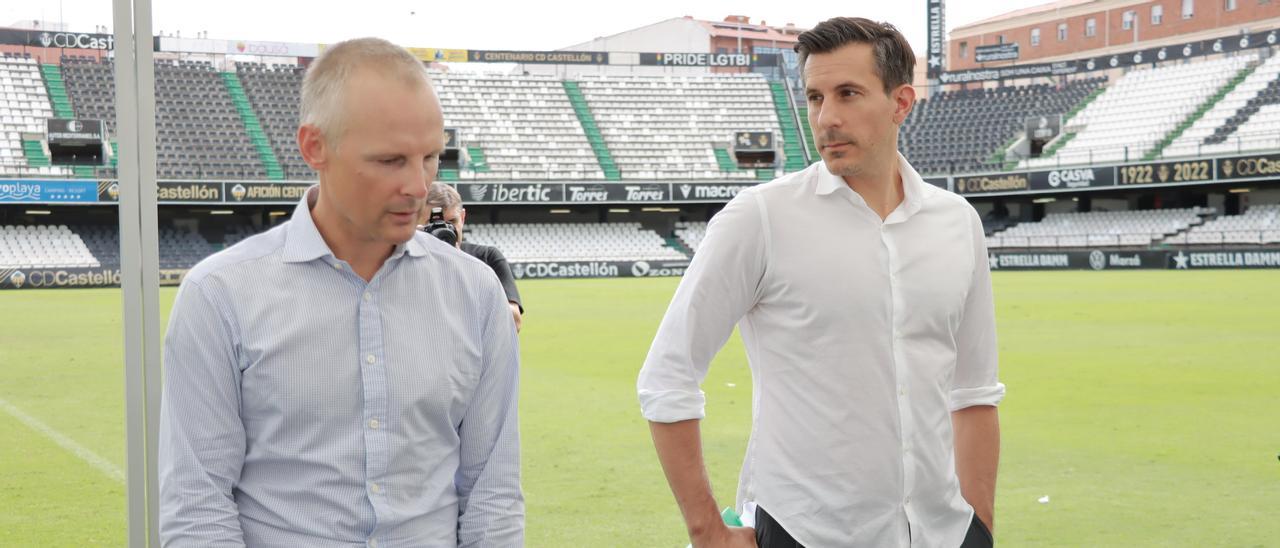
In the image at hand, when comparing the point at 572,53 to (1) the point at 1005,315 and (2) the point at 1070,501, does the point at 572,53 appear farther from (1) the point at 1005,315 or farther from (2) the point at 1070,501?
(2) the point at 1070,501

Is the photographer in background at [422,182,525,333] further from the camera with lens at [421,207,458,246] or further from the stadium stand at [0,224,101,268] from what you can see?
the stadium stand at [0,224,101,268]

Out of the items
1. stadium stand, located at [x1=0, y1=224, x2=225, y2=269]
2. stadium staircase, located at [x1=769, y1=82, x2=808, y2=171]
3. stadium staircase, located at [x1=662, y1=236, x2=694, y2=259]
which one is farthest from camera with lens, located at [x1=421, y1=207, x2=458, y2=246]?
stadium staircase, located at [x1=769, y1=82, x2=808, y2=171]

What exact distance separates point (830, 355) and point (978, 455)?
519 millimetres

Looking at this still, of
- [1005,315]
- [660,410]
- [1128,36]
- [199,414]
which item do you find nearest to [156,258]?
[199,414]

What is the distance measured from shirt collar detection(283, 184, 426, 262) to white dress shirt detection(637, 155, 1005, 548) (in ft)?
1.96

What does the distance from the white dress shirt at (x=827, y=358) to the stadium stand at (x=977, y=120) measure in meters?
40.7

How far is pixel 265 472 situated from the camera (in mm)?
1737

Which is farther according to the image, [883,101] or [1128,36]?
[1128,36]

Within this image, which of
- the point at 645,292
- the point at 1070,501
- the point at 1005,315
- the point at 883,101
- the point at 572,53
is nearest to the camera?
the point at 883,101

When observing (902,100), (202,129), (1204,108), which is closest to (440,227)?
(902,100)

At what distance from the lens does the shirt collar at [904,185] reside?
232 centimetres

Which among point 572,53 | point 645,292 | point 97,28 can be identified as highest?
point 572,53

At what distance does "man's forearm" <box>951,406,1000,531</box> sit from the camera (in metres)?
2.49

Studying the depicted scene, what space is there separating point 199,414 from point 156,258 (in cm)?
94
